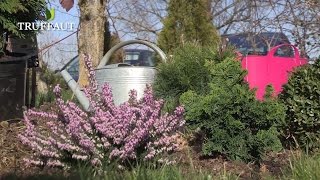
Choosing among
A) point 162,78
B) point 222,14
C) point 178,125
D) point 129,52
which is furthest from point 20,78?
point 222,14

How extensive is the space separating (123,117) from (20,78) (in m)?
1.75

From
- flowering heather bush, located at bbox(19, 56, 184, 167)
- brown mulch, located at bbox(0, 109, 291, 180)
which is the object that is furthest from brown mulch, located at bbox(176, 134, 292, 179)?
flowering heather bush, located at bbox(19, 56, 184, 167)

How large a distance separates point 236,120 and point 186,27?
11.0ft

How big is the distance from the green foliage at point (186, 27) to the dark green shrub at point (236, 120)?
10.1 ft

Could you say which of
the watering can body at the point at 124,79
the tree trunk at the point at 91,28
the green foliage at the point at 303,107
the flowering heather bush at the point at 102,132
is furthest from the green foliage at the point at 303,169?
the tree trunk at the point at 91,28

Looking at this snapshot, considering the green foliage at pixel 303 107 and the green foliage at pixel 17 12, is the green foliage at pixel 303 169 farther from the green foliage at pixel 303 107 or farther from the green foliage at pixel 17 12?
the green foliage at pixel 17 12

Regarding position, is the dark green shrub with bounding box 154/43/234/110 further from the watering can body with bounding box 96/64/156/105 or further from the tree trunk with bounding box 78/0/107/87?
the tree trunk with bounding box 78/0/107/87

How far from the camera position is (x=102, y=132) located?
3.83 metres

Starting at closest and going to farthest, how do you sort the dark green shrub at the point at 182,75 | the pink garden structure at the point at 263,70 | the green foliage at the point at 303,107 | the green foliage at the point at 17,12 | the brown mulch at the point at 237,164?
the brown mulch at the point at 237,164 < the green foliage at the point at 303,107 < the green foliage at the point at 17,12 < the dark green shrub at the point at 182,75 < the pink garden structure at the point at 263,70

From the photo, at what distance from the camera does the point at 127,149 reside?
378 centimetres

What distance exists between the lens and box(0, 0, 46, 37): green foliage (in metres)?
4.88

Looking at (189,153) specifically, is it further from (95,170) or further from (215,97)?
(95,170)

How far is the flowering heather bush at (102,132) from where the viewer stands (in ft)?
12.5

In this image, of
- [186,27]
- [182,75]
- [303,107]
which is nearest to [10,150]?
[182,75]
